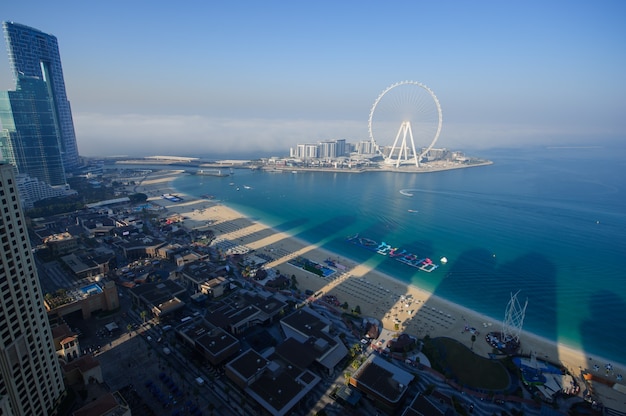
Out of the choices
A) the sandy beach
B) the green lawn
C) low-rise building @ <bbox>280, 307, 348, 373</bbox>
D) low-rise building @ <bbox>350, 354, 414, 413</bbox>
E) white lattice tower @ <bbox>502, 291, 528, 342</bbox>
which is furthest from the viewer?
white lattice tower @ <bbox>502, 291, 528, 342</bbox>

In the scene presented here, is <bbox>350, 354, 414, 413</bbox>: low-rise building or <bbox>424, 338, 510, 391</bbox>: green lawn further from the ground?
<bbox>350, 354, 414, 413</bbox>: low-rise building

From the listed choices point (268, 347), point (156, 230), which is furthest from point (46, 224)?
point (268, 347)

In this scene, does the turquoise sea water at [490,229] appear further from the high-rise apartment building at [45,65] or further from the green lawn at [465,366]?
the high-rise apartment building at [45,65]

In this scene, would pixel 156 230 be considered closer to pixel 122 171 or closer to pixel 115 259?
pixel 115 259

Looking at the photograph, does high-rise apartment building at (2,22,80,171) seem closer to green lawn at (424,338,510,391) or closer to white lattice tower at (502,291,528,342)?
green lawn at (424,338,510,391)

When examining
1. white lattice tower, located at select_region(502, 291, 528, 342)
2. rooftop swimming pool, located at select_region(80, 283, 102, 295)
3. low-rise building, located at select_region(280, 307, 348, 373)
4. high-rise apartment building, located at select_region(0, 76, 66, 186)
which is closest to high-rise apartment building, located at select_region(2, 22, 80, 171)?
high-rise apartment building, located at select_region(0, 76, 66, 186)

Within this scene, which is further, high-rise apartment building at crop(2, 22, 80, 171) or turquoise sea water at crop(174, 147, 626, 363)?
high-rise apartment building at crop(2, 22, 80, 171)

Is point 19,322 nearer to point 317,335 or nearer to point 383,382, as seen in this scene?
point 317,335

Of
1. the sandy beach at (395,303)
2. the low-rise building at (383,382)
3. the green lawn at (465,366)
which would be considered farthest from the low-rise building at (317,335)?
the green lawn at (465,366)
